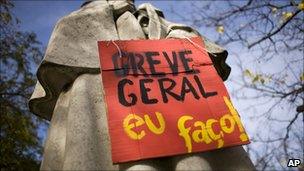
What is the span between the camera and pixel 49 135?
2.69m

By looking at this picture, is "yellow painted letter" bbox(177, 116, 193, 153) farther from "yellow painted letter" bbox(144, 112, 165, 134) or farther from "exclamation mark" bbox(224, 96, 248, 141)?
"exclamation mark" bbox(224, 96, 248, 141)

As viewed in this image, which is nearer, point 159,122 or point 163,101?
point 159,122

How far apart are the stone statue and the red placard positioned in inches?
3.9

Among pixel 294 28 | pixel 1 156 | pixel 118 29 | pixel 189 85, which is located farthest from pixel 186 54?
pixel 1 156

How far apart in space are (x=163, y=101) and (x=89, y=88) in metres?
0.51

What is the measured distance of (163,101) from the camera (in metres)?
2.46

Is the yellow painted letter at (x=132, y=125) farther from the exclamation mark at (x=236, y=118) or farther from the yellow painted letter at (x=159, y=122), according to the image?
the exclamation mark at (x=236, y=118)

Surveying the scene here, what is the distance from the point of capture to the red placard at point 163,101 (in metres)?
2.26

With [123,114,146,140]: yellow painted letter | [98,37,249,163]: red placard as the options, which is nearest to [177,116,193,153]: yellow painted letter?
[98,37,249,163]: red placard

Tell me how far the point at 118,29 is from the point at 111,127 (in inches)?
43.2

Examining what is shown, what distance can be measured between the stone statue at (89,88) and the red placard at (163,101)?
0.10 meters

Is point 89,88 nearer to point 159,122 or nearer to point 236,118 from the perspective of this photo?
point 159,122

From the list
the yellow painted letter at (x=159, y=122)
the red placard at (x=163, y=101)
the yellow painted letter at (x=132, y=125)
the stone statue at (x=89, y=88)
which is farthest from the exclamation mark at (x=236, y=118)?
the yellow painted letter at (x=132, y=125)

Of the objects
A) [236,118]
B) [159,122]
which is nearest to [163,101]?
[159,122]
